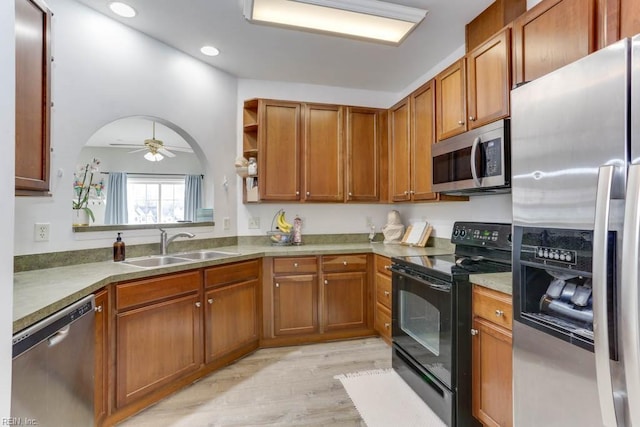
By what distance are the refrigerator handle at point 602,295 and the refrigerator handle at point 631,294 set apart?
4 cm

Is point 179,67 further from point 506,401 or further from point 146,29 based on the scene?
point 506,401

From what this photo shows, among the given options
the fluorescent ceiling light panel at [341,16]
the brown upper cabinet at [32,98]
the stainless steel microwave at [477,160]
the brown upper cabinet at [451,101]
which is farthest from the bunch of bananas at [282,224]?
the brown upper cabinet at [32,98]

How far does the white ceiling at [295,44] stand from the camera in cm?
219

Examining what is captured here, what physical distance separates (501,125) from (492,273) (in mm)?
849

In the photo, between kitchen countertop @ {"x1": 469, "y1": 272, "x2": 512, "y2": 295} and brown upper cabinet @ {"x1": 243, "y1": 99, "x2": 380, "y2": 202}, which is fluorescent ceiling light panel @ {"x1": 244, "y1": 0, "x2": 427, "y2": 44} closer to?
brown upper cabinet @ {"x1": 243, "y1": 99, "x2": 380, "y2": 202}

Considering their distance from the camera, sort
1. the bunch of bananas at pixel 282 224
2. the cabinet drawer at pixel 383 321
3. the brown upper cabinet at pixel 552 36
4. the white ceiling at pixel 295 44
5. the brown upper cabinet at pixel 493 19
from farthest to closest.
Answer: the bunch of bananas at pixel 282 224 < the cabinet drawer at pixel 383 321 < the white ceiling at pixel 295 44 < the brown upper cabinet at pixel 493 19 < the brown upper cabinet at pixel 552 36

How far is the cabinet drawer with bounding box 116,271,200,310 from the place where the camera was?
1.88 meters

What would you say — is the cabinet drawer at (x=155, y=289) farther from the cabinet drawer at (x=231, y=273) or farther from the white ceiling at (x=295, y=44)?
the white ceiling at (x=295, y=44)

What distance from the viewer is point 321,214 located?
3580 mm

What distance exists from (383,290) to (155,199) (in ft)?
14.7

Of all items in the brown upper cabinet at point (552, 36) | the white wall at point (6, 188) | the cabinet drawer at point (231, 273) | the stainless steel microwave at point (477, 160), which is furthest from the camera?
the cabinet drawer at point (231, 273)

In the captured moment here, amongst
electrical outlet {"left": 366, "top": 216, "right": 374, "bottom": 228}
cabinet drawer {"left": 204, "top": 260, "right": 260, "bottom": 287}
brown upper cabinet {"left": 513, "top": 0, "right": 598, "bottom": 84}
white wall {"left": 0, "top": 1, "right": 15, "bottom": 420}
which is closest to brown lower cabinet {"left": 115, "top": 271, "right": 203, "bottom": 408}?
cabinet drawer {"left": 204, "top": 260, "right": 260, "bottom": 287}

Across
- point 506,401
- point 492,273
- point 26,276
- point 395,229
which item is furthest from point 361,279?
point 26,276

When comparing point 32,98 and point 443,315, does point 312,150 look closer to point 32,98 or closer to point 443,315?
point 443,315
